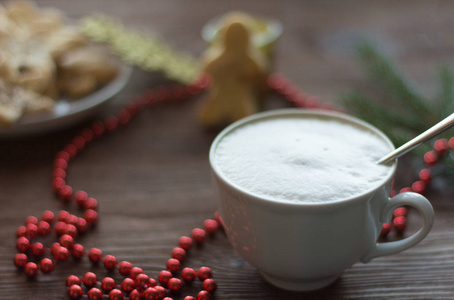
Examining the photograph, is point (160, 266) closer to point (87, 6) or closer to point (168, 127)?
point (168, 127)

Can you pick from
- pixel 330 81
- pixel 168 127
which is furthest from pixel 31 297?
pixel 330 81

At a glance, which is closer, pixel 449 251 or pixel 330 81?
pixel 449 251

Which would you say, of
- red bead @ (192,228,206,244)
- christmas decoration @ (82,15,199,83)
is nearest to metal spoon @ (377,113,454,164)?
red bead @ (192,228,206,244)

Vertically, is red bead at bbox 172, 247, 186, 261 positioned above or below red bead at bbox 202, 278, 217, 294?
below

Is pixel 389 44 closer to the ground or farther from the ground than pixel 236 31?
closer to the ground

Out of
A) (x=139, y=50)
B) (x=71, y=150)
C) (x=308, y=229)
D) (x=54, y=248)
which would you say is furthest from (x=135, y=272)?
(x=139, y=50)

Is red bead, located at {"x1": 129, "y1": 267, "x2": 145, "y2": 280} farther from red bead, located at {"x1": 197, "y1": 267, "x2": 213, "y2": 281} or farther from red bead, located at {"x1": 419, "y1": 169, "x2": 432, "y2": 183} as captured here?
red bead, located at {"x1": 419, "y1": 169, "x2": 432, "y2": 183}

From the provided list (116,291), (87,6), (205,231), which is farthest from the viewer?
(87,6)
